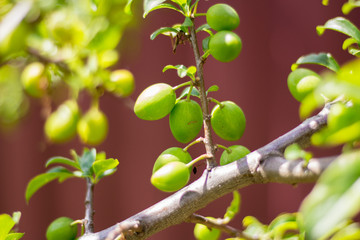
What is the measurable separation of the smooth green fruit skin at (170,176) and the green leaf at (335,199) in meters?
0.21

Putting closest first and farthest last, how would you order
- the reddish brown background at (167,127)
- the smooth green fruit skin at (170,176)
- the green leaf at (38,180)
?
the smooth green fruit skin at (170,176) < the green leaf at (38,180) < the reddish brown background at (167,127)

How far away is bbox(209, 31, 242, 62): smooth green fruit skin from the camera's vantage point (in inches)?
17.3

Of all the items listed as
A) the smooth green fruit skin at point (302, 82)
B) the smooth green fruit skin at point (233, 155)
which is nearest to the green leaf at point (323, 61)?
the smooth green fruit skin at point (302, 82)

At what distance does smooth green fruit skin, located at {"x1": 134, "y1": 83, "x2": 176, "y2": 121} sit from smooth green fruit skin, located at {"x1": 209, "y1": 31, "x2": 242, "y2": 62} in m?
0.07

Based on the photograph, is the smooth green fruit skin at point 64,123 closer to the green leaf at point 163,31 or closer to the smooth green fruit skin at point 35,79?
the smooth green fruit skin at point 35,79

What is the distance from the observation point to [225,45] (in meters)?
0.44

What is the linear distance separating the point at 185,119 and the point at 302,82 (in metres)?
0.15

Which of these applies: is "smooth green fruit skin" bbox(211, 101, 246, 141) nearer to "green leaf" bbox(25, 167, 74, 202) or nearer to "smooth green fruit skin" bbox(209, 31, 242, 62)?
"smooth green fruit skin" bbox(209, 31, 242, 62)

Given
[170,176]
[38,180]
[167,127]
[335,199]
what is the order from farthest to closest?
1. [167,127]
2. [38,180]
3. [170,176]
4. [335,199]

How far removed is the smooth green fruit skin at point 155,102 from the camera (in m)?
0.46

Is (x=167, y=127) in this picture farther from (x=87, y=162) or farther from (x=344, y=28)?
(x=344, y=28)

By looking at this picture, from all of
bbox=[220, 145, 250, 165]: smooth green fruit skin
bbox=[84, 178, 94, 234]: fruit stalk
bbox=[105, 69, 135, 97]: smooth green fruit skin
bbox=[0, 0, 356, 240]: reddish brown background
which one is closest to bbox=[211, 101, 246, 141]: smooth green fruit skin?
bbox=[220, 145, 250, 165]: smooth green fruit skin

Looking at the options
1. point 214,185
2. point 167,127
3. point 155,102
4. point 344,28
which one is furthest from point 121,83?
point 167,127

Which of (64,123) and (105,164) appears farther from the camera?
(105,164)
